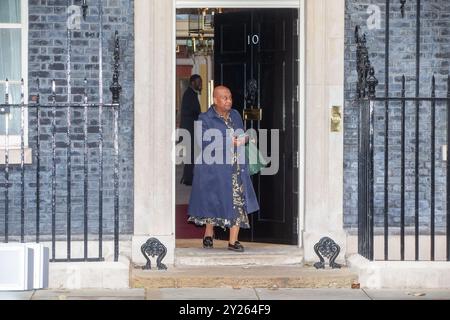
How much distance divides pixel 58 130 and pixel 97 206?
30.6 inches

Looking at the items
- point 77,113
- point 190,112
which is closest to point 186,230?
point 190,112

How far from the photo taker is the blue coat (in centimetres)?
1000

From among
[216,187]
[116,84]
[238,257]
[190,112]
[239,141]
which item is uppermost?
[116,84]

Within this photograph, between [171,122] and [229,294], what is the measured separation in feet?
5.83

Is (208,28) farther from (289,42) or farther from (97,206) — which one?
(97,206)

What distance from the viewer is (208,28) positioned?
1506 cm

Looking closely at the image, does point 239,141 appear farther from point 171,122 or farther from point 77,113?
point 77,113

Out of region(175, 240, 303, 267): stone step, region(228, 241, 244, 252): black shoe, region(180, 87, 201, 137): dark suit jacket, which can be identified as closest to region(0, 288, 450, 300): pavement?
region(175, 240, 303, 267): stone step

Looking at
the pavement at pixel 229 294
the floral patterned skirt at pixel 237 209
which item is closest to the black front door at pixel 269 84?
the floral patterned skirt at pixel 237 209

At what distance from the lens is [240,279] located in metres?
9.16

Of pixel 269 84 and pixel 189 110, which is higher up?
pixel 269 84

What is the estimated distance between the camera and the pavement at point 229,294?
866cm

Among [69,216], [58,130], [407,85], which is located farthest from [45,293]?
[407,85]

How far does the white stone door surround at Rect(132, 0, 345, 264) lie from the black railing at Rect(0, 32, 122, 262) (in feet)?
1.05
